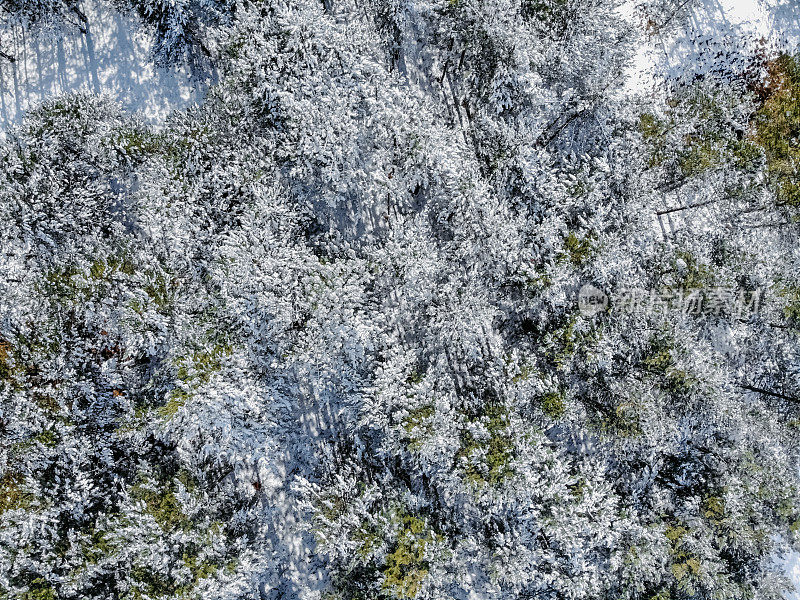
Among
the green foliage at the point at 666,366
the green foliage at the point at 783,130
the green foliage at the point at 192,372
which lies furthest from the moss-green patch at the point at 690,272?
the green foliage at the point at 192,372

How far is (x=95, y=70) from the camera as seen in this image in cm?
2161

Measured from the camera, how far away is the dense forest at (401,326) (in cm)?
1597

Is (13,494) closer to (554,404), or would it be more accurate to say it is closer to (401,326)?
(401,326)

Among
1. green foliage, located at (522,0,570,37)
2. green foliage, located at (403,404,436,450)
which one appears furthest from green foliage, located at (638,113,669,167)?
green foliage, located at (403,404,436,450)

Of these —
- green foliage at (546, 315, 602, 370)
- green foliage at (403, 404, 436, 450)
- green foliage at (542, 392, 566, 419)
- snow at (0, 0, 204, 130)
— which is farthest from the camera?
snow at (0, 0, 204, 130)

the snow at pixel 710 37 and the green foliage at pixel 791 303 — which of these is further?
the snow at pixel 710 37

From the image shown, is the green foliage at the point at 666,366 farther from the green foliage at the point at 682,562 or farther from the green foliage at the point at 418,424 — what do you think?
the green foliage at the point at 418,424

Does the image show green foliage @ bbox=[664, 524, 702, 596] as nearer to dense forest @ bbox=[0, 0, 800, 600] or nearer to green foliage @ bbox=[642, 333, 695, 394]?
dense forest @ bbox=[0, 0, 800, 600]

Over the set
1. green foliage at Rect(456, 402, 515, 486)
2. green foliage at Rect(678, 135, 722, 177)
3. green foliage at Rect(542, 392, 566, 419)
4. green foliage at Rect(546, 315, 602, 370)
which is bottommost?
green foliage at Rect(456, 402, 515, 486)

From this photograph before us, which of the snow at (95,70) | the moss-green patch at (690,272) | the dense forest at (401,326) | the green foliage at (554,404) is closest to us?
the dense forest at (401,326)

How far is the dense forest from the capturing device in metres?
16.0

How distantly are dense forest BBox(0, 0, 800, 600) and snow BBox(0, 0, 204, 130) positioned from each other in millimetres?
1692

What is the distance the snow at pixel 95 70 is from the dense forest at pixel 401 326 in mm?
1692

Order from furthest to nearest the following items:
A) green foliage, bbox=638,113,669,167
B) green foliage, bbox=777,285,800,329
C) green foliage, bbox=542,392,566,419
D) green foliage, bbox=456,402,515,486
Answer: green foliage, bbox=638,113,669,167 → green foliage, bbox=777,285,800,329 → green foliage, bbox=542,392,566,419 → green foliage, bbox=456,402,515,486
